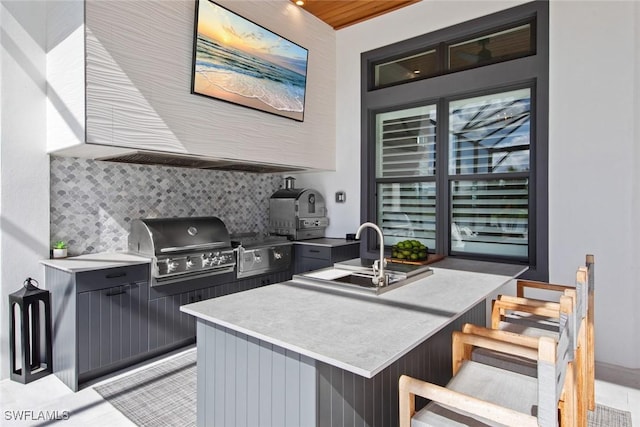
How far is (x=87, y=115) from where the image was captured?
2.46 metres

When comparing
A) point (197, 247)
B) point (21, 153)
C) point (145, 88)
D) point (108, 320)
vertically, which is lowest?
point (108, 320)

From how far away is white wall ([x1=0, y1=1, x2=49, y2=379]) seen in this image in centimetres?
269

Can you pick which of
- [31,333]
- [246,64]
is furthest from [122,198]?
[246,64]

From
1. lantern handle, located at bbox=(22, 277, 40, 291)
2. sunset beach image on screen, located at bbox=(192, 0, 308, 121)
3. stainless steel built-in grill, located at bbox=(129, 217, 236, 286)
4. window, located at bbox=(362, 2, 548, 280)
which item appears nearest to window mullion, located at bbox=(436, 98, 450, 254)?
window, located at bbox=(362, 2, 548, 280)

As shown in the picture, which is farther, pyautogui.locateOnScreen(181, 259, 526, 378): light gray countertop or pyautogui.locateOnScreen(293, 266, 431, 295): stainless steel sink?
pyautogui.locateOnScreen(293, 266, 431, 295): stainless steel sink

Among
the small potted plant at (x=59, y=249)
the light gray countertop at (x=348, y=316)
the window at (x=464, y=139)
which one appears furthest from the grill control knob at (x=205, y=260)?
the window at (x=464, y=139)

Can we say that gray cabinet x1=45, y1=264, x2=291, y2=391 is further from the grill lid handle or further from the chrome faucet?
the chrome faucet

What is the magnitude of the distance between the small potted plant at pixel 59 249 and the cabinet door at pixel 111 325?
57cm

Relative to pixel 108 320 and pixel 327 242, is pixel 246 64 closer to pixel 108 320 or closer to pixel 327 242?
pixel 327 242

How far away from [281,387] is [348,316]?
360 mm

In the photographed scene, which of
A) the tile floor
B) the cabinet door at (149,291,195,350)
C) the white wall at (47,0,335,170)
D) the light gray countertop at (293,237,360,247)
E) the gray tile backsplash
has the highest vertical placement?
the white wall at (47,0,335,170)

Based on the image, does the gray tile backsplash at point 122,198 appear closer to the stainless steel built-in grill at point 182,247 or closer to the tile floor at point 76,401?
the stainless steel built-in grill at point 182,247

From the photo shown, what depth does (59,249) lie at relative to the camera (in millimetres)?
2928

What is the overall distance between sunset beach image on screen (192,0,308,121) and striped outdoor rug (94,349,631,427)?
2163 millimetres
